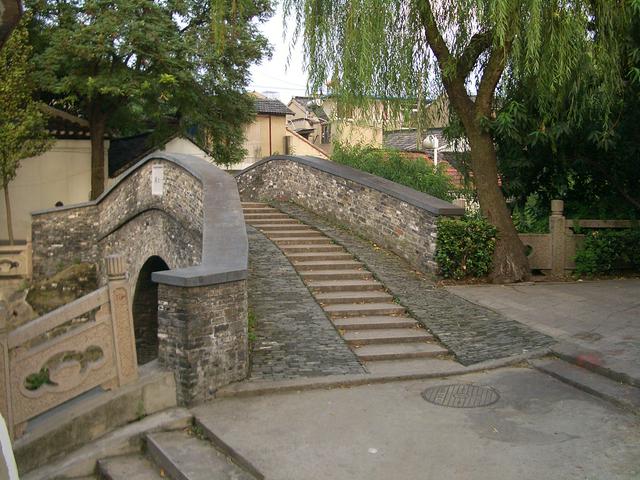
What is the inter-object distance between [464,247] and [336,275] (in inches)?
86.6

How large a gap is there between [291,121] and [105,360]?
33.5 metres

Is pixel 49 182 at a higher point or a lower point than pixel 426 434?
higher

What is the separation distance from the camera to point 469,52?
10.5 m

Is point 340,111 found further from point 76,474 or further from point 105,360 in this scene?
point 76,474

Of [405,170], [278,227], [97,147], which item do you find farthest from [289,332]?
[97,147]

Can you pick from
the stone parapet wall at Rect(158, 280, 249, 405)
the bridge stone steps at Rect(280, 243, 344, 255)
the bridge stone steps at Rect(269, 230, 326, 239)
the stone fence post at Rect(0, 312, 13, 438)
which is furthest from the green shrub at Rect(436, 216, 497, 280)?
the stone fence post at Rect(0, 312, 13, 438)

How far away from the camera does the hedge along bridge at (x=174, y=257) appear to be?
5.75m

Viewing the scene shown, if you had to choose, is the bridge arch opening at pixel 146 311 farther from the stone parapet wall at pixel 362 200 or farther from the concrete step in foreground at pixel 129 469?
the concrete step in foreground at pixel 129 469

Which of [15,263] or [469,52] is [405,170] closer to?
[469,52]

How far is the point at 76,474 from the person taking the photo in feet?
17.6

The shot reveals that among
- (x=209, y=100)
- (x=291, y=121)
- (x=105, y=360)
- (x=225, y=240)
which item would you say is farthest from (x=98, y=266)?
(x=291, y=121)

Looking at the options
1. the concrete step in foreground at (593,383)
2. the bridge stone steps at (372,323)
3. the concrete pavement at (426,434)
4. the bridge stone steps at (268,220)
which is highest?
the bridge stone steps at (268,220)

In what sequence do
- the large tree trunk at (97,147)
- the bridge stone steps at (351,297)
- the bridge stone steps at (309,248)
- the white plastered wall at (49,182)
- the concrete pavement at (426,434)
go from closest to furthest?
the concrete pavement at (426,434)
the bridge stone steps at (351,297)
the bridge stone steps at (309,248)
the large tree trunk at (97,147)
the white plastered wall at (49,182)

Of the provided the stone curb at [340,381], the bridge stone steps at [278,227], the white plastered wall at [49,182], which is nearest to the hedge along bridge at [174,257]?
the stone curb at [340,381]
